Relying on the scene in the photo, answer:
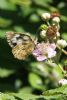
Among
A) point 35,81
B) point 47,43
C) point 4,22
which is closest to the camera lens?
point 47,43

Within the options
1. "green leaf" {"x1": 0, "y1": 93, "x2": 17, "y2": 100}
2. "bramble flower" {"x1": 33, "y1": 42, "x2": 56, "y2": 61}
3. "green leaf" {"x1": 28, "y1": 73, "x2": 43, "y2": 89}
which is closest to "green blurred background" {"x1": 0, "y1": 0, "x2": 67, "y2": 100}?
"green leaf" {"x1": 28, "y1": 73, "x2": 43, "y2": 89}

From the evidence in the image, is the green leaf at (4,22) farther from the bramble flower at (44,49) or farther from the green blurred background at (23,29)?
the bramble flower at (44,49)

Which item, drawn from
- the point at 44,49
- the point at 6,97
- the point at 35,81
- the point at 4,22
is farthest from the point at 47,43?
the point at 4,22

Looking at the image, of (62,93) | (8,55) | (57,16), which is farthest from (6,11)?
(62,93)

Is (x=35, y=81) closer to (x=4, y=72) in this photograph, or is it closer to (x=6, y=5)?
(x=4, y=72)

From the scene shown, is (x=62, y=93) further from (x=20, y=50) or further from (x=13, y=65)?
(x=13, y=65)

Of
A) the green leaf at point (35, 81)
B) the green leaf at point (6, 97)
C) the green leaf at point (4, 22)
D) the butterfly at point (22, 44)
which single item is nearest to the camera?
the green leaf at point (6, 97)

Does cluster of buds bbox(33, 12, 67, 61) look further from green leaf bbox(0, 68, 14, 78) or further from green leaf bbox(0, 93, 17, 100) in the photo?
green leaf bbox(0, 68, 14, 78)

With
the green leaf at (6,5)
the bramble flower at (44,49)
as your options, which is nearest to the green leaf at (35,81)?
the green leaf at (6,5)
